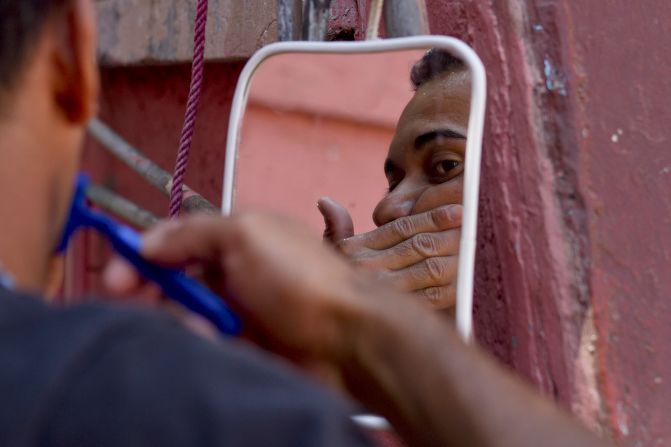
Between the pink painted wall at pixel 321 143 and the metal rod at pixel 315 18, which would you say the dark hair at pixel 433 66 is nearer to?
the pink painted wall at pixel 321 143

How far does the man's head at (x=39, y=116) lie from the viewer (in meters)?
0.69

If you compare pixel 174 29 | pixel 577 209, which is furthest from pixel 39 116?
pixel 174 29

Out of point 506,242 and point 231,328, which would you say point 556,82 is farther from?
point 231,328

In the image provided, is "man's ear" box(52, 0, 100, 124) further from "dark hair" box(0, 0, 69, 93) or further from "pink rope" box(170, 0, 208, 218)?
"pink rope" box(170, 0, 208, 218)

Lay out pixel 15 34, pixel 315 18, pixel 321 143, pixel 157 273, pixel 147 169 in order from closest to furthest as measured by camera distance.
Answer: pixel 15 34 < pixel 157 273 < pixel 315 18 < pixel 321 143 < pixel 147 169

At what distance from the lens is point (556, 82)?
1.32 meters

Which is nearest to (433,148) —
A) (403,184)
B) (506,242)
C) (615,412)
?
(403,184)

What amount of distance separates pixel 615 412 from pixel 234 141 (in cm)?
59

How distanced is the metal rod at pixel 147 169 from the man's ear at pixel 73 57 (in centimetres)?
66

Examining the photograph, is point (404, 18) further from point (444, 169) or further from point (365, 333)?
point (365, 333)

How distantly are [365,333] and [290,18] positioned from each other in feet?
2.25

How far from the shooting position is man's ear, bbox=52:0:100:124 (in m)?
0.73

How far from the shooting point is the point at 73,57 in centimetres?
73

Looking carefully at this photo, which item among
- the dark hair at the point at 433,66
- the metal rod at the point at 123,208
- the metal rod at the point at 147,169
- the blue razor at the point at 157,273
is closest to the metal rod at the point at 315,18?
the dark hair at the point at 433,66
